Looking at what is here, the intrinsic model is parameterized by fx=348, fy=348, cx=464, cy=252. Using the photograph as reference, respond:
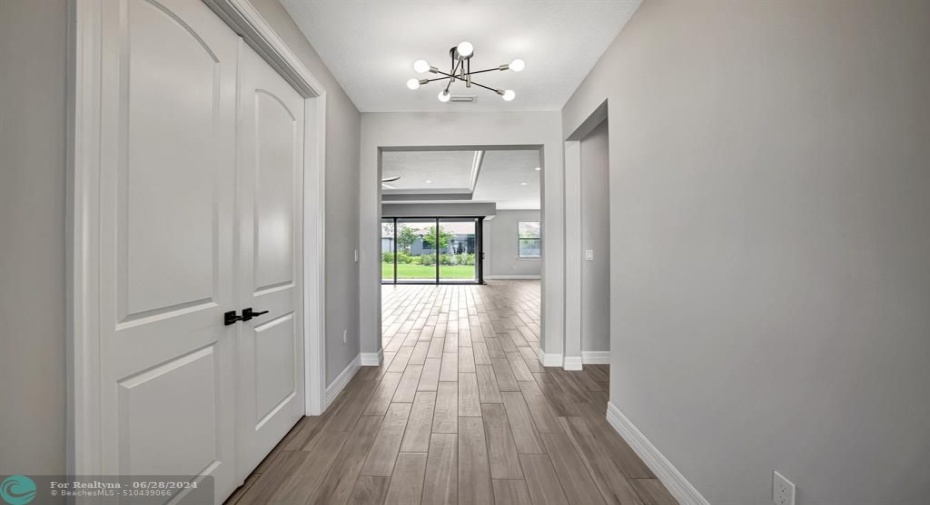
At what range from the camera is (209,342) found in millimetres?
1488

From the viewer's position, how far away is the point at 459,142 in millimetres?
3486

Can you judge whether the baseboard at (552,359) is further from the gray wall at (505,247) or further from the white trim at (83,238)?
the gray wall at (505,247)

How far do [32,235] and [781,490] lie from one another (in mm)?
2269

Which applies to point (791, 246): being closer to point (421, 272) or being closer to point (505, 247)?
point (421, 272)

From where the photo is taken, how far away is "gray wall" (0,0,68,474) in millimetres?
813

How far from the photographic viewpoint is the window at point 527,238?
13031 mm

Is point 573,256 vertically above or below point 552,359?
above

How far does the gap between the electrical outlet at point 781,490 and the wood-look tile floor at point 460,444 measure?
0.59m

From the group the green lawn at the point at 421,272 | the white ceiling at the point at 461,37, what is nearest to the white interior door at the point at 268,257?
the white ceiling at the point at 461,37

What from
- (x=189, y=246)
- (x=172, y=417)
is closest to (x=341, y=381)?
(x=172, y=417)

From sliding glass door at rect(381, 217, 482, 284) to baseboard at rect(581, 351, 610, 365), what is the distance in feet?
27.3

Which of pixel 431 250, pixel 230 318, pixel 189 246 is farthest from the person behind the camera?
pixel 431 250

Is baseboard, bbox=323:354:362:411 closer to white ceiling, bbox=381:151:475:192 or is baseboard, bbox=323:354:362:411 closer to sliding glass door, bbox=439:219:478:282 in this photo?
white ceiling, bbox=381:151:475:192

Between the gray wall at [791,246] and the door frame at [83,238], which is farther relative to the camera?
the door frame at [83,238]
